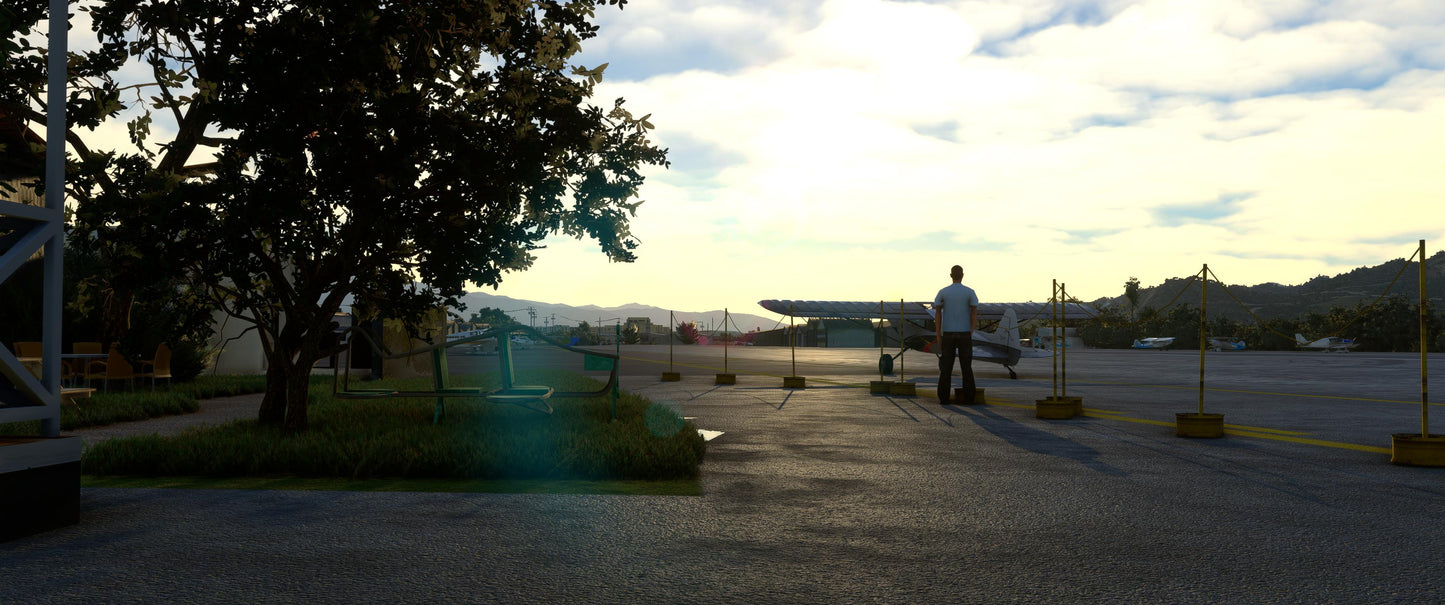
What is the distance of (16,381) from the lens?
15.7ft

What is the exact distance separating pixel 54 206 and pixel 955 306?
446 inches

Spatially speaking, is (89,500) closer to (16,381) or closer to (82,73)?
(16,381)

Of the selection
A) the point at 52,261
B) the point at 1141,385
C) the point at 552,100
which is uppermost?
the point at 552,100

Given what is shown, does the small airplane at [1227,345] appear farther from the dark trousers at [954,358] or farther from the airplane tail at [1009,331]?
the dark trousers at [954,358]

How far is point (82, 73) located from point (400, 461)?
20.0 feet

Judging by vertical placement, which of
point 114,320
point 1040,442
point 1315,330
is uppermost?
point 114,320

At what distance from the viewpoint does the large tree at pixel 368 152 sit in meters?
7.41

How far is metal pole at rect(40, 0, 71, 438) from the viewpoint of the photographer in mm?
4887

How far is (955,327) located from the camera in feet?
43.1

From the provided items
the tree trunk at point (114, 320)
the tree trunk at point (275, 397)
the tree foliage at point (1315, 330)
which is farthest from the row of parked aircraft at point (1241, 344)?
the tree trunk at point (114, 320)

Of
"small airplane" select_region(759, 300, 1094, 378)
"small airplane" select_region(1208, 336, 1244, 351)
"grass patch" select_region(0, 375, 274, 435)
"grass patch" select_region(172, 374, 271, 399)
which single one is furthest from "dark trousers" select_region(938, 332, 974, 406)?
"small airplane" select_region(1208, 336, 1244, 351)

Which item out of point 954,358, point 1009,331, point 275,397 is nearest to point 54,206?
point 275,397

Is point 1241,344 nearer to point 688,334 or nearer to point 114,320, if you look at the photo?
point 688,334

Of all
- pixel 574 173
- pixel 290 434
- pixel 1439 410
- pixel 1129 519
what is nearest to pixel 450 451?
pixel 290 434
